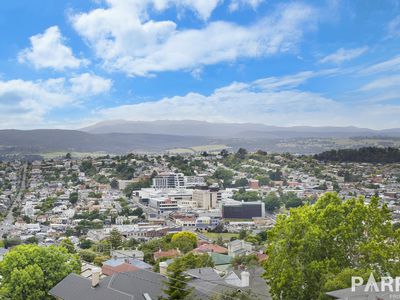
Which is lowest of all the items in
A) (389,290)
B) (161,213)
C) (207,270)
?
(161,213)

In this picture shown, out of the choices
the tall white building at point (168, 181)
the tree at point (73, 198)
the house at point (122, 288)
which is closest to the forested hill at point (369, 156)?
the tall white building at point (168, 181)

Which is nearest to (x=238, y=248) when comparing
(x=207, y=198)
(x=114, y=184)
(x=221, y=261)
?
(x=221, y=261)

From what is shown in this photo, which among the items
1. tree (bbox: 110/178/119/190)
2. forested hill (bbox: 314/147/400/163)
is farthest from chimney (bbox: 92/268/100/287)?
forested hill (bbox: 314/147/400/163)

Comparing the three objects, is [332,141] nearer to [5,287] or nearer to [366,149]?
[366,149]

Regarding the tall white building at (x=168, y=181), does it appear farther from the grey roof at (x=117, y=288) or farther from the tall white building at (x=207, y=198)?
the grey roof at (x=117, y=288)

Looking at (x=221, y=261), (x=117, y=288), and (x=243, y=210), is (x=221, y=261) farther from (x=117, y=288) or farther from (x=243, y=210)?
(x=243, y=210)

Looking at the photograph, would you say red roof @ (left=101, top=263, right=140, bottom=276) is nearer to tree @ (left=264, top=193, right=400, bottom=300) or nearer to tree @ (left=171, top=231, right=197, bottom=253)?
tree @ (left=264, top=193, right=400, bottom=300)

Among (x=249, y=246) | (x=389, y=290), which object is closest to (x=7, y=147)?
(x=249, y=246)
